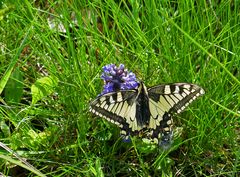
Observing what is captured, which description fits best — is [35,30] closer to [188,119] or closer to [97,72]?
[97,72]

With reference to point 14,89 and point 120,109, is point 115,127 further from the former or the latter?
point 14,89

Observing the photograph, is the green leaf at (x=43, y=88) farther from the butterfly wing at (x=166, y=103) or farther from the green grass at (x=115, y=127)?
the butterfly wing at (x=166, y=103)

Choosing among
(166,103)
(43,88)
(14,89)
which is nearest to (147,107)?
(166,103)

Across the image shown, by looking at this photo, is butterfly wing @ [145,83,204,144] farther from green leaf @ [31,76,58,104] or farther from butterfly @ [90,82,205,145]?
green leaf @ [31,76,58,104]

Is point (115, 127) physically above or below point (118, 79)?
below

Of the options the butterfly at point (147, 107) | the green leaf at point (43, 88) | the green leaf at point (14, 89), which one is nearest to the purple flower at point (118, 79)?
the butterfly at point (147, 107)

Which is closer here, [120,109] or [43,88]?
[120,109]

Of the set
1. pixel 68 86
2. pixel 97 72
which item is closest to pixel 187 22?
pixel 97 72

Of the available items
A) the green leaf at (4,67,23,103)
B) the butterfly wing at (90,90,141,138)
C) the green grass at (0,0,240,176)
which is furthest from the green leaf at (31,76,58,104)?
the butterfly wing at (90,90,141,138)
